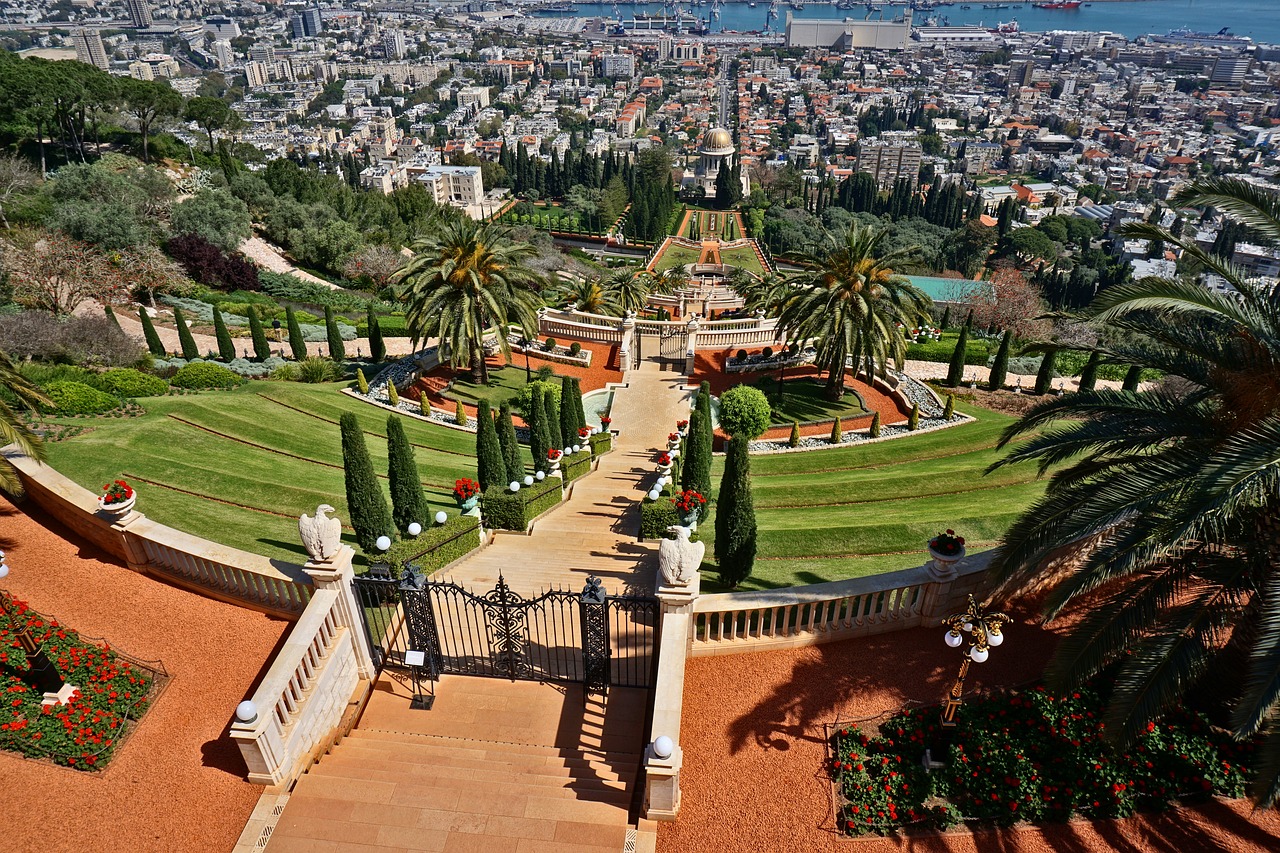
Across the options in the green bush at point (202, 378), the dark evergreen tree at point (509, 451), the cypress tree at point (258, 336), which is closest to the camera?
the dark evergreen tree at point (509, 451)

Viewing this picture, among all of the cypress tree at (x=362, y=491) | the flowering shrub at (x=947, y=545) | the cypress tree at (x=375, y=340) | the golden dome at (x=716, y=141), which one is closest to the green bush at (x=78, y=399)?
the cypress tree at (x=362, y=491)

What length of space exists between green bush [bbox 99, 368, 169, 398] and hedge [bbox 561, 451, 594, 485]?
1533 centimetres

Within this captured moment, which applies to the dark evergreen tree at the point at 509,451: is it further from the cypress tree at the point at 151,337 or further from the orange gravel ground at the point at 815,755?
the cypress tree at the point at 151,337

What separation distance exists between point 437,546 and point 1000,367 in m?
34.4

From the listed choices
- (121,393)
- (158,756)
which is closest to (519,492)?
(158,756)

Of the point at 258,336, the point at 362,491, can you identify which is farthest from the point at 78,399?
the point at 258,336

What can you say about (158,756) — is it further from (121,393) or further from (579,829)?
(121,393)

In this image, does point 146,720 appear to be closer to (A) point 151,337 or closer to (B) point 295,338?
(B) point 295,338

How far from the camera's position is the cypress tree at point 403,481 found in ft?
57.3

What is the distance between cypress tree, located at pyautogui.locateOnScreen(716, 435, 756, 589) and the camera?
1557 cm

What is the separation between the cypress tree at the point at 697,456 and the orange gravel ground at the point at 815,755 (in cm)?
693

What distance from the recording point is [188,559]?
1494 centimetres

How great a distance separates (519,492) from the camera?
71.5 feet

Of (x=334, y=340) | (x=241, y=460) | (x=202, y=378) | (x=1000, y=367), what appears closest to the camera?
(x=241, y=460)
